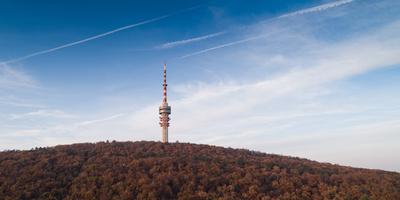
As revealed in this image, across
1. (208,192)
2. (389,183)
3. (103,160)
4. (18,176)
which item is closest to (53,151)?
(103,160)

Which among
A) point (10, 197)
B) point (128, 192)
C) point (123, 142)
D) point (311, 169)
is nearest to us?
point (10, 197)

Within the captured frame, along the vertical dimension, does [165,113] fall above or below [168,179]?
above

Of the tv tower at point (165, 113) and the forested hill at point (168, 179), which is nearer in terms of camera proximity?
the forested hill at point (168, 179)

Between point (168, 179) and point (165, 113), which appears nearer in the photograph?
point (168, 179)

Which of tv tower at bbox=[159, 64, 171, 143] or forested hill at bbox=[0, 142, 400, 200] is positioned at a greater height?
tv tower at bbox=[159, 64, 171, 143]

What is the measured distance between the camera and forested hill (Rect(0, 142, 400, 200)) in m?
22.0

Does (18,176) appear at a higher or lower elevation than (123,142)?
lower

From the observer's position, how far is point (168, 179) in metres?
24.1

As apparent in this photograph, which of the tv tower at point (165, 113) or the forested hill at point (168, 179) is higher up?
the tv tower at point (165, 113)

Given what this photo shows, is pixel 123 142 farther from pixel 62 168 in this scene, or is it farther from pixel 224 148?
pixel 62 168

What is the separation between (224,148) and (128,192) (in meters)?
20.9

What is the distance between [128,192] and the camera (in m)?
21.5

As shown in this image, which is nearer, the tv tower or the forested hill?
the forested hill

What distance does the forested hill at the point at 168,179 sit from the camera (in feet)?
72.2
